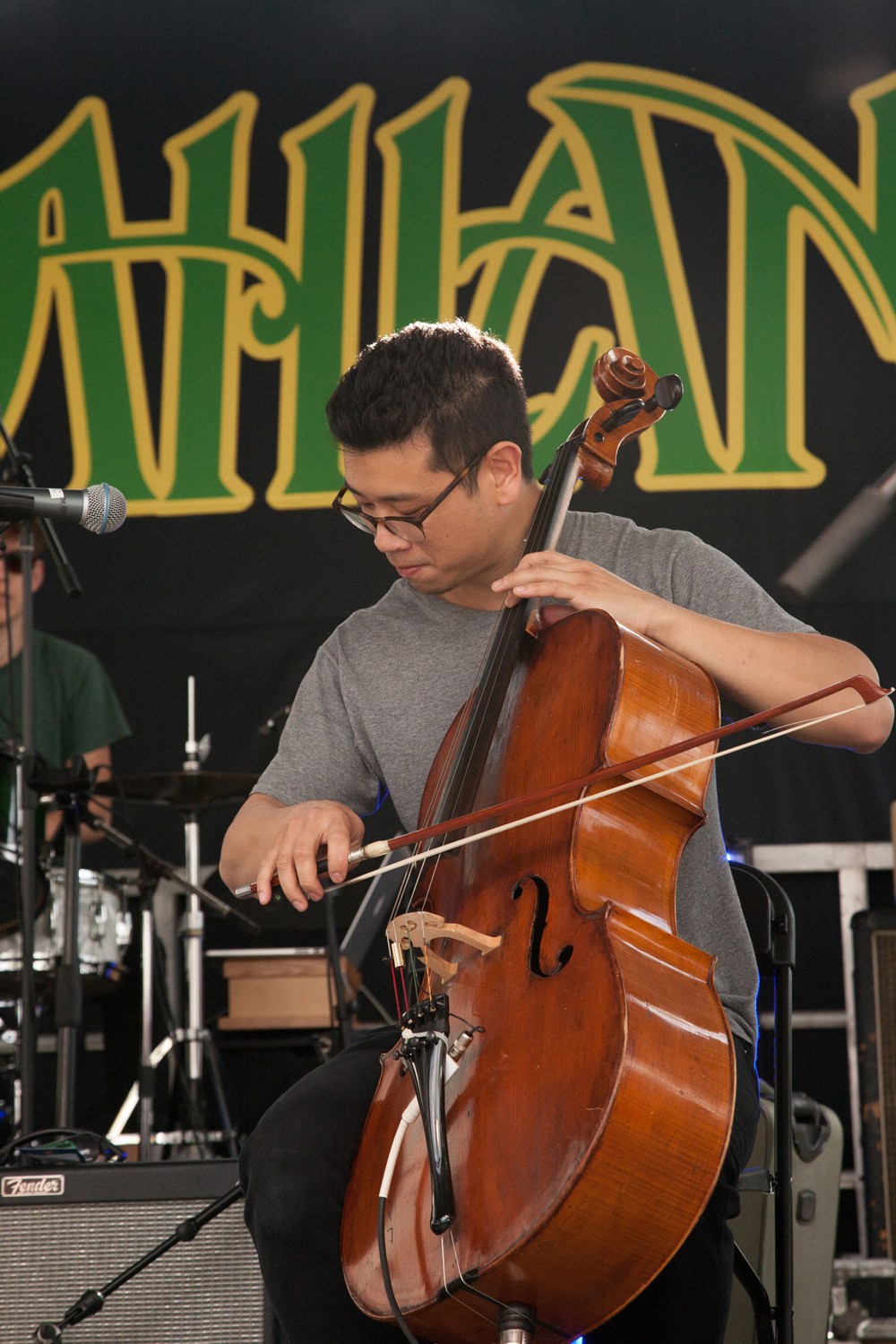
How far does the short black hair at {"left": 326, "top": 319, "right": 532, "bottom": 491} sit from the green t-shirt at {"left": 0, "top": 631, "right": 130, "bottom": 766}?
6.71 ft

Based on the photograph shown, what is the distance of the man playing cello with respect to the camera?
4.39ft

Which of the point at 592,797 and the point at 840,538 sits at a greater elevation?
the point at 840,538

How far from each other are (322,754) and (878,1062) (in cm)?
175

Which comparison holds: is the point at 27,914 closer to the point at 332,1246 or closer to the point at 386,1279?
the point at 332,1246

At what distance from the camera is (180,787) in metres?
3.24

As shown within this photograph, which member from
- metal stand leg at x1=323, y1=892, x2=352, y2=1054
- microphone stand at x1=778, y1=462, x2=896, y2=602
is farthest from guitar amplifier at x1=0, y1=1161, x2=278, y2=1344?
microphone stand at x1=778, y1=462, x2=896, y2=602

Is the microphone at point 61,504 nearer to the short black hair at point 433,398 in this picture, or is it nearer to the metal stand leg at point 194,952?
the short black hair at point 433,398

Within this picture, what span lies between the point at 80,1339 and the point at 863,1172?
69.9 inches

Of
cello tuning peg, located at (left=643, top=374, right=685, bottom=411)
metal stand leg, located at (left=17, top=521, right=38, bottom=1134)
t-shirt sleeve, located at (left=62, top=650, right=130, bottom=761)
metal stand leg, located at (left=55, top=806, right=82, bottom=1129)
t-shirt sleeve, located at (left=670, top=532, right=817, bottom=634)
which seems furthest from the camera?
t-shirt sleeve, located at (left=62, top=650, right=130, bottom=761)

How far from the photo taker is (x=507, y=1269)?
103cm

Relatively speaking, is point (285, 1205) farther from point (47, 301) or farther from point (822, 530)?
point (47, 301)

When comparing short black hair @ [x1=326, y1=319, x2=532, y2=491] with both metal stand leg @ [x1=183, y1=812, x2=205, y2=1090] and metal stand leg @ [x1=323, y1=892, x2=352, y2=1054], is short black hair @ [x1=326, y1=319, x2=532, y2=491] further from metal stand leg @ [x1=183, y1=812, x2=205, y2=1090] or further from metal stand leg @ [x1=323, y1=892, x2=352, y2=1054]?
metal stand leg @ [x1=183, y1=812, x2=205, y2=1090]

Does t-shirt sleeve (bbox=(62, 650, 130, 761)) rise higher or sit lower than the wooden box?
higher

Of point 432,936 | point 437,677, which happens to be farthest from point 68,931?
point 432,936
